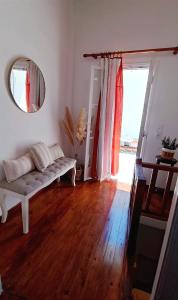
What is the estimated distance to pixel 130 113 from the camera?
4512 millimetres

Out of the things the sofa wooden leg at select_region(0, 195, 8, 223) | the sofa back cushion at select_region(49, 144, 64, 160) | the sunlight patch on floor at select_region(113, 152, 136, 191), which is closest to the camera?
the sofa wooden leg at select_region(0, 195, 8, 223)

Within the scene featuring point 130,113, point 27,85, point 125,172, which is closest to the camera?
point 27,85

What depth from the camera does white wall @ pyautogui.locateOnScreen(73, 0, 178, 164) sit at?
2.50 meters

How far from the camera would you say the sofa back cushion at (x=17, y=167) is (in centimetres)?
192

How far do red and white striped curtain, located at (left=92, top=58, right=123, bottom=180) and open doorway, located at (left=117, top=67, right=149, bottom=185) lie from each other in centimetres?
36

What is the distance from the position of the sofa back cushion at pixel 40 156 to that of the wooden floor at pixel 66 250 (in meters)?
0.57

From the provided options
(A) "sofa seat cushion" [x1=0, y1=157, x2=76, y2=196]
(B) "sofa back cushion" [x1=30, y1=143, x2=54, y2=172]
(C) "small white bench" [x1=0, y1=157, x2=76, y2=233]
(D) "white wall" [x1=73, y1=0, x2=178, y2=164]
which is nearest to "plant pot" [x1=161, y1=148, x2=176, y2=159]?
(D) "white wall" [x1=73, y1=0, x2=178, y2=164]

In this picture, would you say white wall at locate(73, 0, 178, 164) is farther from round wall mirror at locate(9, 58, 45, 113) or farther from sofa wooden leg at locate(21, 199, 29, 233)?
sofa wooden leg at locate(21, 199, 29, 233)

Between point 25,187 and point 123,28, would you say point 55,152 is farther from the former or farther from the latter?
point 123,28

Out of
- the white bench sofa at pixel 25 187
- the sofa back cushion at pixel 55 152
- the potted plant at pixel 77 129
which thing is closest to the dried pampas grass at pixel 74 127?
the potted plant at pixel 77 129

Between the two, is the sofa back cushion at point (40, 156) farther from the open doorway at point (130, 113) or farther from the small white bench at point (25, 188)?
the open doorway at point (130, 113)

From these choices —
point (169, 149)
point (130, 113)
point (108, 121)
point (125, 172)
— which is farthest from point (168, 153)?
point (130, 113)

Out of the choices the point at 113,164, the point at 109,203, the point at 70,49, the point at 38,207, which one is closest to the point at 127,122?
the point at 113,164

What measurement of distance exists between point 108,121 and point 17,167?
1.71 meters
